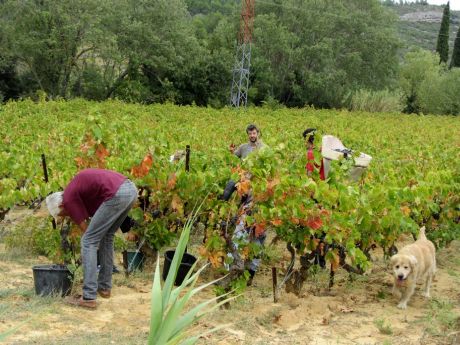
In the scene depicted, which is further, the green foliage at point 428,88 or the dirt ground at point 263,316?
the green foliage at point 428,88

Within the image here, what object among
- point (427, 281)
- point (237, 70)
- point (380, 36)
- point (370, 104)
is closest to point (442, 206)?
point (427, 281)

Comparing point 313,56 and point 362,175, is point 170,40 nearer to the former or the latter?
point 313,56

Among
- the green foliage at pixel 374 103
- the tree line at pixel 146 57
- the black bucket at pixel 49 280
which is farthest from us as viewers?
the green foliage at pixel 374 103

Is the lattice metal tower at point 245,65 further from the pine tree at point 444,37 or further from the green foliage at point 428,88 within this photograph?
the pine tree at point 444,37

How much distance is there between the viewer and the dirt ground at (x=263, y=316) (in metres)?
4.78

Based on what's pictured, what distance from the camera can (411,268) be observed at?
5.96m

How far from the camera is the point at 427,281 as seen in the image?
652 centimetres

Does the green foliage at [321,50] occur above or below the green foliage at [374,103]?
above

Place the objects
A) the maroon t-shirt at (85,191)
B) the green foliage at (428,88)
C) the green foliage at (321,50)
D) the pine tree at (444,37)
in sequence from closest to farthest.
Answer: the maroon t-shirt at (85,191), the green foliage at (321,50), the green foliage at (428,88), the pine tree at (444,37)

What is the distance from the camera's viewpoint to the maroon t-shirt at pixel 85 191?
5.22 m

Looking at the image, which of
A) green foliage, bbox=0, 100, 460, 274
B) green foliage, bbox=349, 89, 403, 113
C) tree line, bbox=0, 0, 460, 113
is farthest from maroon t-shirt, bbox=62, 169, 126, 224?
green foliage, bbox=349, 89, 403, 113

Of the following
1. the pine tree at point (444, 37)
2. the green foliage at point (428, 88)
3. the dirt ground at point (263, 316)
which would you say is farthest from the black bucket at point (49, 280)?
the pine tree at point (444, 37)

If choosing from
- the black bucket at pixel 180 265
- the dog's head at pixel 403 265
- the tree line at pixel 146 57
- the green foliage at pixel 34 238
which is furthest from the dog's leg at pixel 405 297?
the tree line at pixel 146 57

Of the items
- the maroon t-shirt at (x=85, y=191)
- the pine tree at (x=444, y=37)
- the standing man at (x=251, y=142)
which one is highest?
the pine tree at (x=444, y=37)
